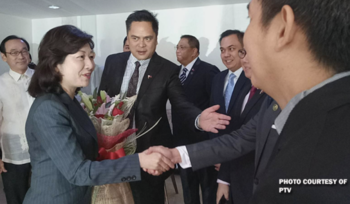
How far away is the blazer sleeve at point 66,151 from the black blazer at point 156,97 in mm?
924

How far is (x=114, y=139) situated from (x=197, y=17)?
471 centimetres

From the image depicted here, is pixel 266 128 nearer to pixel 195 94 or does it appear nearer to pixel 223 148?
pixel 223 148

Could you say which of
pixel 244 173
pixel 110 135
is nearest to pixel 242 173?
pixel 244 173

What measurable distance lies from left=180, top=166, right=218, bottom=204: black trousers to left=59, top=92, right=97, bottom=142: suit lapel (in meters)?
1.87

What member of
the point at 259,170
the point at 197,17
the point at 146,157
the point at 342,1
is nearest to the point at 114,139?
the point at 146,157

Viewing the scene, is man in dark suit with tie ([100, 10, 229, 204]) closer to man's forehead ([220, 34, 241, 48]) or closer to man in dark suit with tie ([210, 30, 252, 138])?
man in dark suit with tie ([210, 30, 252, 138])

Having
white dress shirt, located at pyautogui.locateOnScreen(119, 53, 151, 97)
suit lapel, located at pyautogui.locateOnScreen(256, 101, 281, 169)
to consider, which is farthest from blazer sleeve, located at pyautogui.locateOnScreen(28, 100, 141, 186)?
white dress shirt, located at pyautogui.locateOnScreen(119, 53, 151, 97)

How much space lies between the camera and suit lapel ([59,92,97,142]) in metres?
1.40

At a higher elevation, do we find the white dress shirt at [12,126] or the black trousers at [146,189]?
the white dress shirt at [12,126]

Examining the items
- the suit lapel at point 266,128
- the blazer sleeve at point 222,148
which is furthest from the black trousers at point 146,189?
the suit lapel at point 266,128

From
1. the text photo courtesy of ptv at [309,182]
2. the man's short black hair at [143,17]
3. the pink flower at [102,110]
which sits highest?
the man's short black hair at [143,17]

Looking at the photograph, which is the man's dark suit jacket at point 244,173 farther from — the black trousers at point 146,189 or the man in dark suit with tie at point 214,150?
the black trousers at point 146,189

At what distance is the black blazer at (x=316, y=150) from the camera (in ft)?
1.60

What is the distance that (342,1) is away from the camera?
59cm
